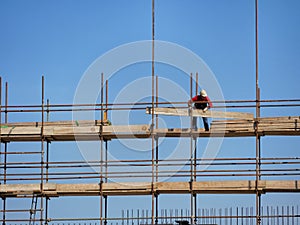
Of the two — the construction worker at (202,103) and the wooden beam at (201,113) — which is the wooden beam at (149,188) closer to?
the construction worker at (202,103)

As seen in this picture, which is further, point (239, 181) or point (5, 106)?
point (5, 106)

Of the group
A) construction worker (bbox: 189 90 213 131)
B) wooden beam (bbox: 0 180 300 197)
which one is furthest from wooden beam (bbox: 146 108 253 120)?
wooden beam (bbox: 0 180 300 197)

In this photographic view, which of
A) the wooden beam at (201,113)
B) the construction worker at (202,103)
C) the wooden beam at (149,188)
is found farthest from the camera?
the construction worker at (202,103)

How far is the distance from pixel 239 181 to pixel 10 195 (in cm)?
735

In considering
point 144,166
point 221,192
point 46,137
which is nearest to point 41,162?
point 46,137

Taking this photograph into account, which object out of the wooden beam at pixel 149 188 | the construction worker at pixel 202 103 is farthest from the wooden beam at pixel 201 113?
the wooden beam at pixel 149 188

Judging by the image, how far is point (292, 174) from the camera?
3788cm

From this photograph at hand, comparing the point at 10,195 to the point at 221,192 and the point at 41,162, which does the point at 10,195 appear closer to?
the point at 41,162

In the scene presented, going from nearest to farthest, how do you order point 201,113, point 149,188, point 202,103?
point 149,188, point 201,113, point 202,103

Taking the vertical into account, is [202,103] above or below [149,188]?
above

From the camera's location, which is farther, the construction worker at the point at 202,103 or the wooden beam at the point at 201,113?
the construction worker at the point at 202,103

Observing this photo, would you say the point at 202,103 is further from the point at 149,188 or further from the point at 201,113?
the point at 149,188

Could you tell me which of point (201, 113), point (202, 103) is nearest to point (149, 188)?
point (201, 113)

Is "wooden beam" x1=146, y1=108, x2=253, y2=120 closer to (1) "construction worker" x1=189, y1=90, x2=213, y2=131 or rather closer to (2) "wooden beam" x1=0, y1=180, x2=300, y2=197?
(1) "construction worker" x1=189, y1=90, x2=213, y2=131
